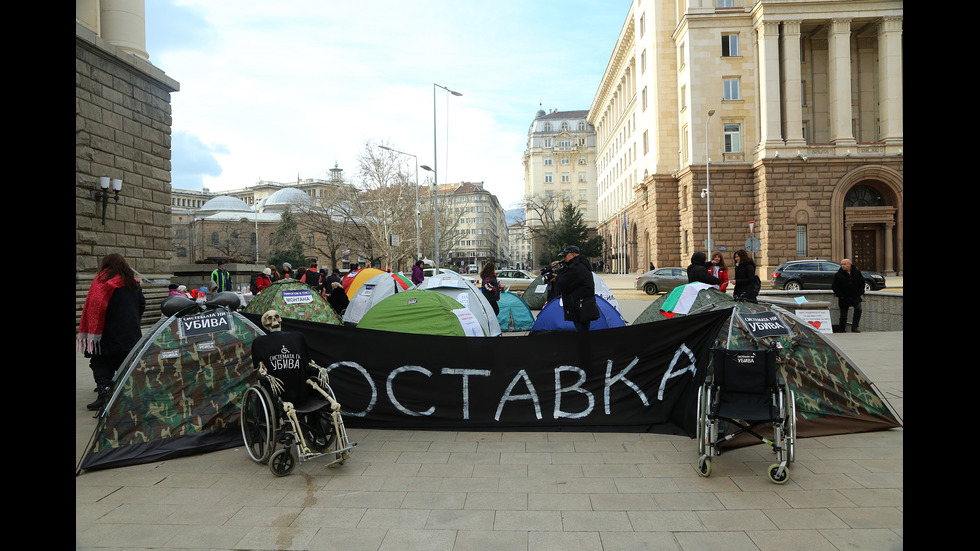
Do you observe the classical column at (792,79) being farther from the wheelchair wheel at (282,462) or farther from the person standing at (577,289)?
the wheelchair wheel at (282,462)

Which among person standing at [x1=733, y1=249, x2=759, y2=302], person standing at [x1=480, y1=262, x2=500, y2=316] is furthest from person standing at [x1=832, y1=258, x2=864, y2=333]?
person standing at [x1=480, y1=262, x2=500, y2=316]

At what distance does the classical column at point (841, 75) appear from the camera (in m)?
37.6

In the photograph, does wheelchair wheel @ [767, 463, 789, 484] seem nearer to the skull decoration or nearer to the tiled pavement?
the tiled pavement

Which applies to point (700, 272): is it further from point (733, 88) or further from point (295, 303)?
point (733, 88)

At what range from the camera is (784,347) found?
21.0 ft

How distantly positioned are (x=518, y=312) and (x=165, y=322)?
10384mm

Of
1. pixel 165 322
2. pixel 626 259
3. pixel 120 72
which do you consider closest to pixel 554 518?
pixel 165 322

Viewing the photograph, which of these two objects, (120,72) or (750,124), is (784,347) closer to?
(120,72)

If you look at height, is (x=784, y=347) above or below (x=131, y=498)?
above

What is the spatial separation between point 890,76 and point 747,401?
137ft

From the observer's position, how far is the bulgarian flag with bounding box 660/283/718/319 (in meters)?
8.91

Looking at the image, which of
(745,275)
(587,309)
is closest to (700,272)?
(745,275)

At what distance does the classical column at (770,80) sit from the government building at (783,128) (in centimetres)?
6

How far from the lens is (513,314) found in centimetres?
1578
